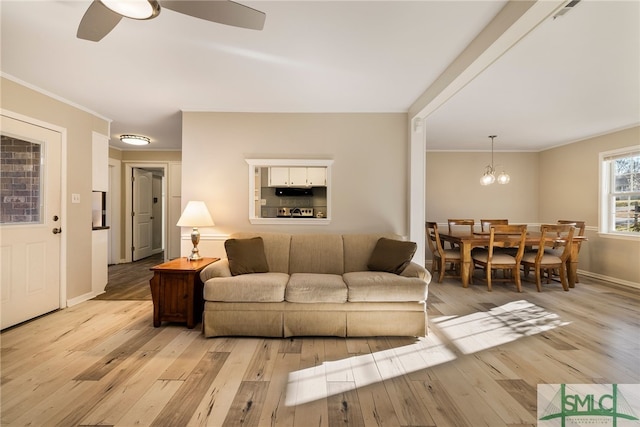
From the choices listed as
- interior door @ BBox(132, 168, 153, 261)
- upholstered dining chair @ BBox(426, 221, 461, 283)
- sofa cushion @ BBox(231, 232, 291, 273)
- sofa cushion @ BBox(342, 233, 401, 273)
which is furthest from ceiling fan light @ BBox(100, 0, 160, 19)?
interior door @ BBox(132, 168, 153, 261)

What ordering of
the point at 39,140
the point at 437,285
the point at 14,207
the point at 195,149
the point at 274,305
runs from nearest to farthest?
the point at 274,305
the point at 14,207
the point at 39,140
the point at 195,149
the point at 437,285

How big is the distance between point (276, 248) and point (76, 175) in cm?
259

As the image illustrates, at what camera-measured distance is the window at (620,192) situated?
4.63 meters

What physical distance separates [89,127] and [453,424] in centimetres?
484

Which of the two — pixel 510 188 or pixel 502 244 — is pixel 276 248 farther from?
pixel 510 188

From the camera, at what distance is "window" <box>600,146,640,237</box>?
463 centimetres

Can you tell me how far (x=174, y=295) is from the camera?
295cm

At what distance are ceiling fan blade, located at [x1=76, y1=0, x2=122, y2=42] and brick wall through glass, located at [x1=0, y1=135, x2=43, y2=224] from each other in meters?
1.90

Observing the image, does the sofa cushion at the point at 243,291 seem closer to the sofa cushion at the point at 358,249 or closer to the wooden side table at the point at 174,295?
the wooden side table at the point at 174,295

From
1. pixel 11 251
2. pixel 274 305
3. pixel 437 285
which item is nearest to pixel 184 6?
pixel 274 305

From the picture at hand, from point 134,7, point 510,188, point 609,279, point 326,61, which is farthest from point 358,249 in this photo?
point 510,188

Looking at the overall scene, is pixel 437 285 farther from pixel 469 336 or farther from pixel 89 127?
pixel 89 127

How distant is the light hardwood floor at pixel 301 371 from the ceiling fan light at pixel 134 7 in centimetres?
221

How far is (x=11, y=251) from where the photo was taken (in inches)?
113
